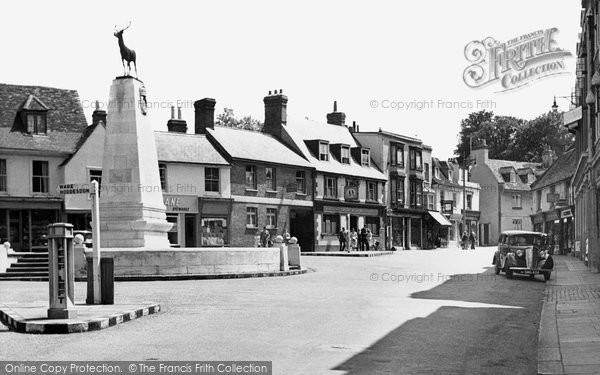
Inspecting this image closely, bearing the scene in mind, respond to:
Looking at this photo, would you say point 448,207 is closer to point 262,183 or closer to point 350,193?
point 350,193

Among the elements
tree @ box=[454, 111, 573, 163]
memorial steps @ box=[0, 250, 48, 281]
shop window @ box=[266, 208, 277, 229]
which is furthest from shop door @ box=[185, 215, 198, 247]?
tree @ box=[454, 111, 573, 163]

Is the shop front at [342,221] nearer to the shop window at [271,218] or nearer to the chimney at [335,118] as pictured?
the shop window at [271,218]

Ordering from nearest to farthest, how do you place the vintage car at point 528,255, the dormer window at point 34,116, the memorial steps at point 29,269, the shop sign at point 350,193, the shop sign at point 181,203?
the vintage car at point 528,255
the memorial steps at point 29,269
the dormer window at point 34,116
the shop sign at point 181,203
the shop sign at point 350,193

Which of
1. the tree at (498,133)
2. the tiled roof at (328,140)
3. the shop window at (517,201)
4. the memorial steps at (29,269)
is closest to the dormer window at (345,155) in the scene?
the tiled roof at (328,140)

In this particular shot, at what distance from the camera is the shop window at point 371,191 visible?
200ft

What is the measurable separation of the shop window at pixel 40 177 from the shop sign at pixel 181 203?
6457 millimetres

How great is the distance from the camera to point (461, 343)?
10.8 m

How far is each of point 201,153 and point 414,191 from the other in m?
25.6

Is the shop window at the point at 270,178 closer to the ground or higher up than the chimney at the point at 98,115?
closer to the ground

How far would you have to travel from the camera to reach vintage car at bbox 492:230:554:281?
24828 mm

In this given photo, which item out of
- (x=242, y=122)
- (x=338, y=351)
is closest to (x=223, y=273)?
(x=338, y=351)

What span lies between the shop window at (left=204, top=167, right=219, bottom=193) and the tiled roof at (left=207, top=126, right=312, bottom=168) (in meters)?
1.51

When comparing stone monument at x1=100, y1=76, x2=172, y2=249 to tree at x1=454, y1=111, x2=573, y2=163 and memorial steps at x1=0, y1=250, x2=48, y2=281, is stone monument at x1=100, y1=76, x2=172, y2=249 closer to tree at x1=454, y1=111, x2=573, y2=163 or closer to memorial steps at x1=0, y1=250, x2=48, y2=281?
Answer: memorial steps at x1=0, y1=250, x2=48, y2=281

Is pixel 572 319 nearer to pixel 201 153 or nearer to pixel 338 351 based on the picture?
pixel 338 351
